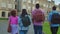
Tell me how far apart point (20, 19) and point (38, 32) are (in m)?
1.14

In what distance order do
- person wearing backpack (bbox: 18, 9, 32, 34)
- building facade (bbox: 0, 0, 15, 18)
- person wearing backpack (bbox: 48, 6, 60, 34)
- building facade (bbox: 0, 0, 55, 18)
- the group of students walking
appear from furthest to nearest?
1. building facade (bbox: 0, 0, 55, 18)
2. building facade (bbox: 0, 0, 15, 18)
3. person wearing backpack (bbox: 48, 6, 60, 34)
4. person wearing backpack (bbox: 18, 9, 32, 34)
5. the group of students walking

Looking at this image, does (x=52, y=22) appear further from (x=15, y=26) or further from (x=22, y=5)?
(x=22, y=5)

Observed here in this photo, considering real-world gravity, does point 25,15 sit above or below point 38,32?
above

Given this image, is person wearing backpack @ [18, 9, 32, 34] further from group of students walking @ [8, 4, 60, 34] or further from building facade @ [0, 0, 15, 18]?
building facade @ [0, 0, 15, 18]

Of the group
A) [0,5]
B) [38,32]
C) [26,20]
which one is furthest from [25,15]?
[0,5]

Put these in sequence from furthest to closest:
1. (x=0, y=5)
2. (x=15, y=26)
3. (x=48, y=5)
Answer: (x=48, y=5) → (x=0, y=5) → (x=15, y=26)

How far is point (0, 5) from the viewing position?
207 feet

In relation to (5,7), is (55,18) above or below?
above

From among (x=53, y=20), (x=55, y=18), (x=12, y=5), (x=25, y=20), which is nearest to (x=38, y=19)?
(x=25, y=20)

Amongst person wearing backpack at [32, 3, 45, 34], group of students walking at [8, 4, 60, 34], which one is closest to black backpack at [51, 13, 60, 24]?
group of students walking at [8, 4, 60, 34]

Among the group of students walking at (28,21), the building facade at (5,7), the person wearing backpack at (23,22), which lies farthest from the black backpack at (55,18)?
the building facade at (5,7)

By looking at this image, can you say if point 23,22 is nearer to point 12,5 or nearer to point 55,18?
point 55,18

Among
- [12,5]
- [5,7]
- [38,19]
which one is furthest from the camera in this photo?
[12,5]

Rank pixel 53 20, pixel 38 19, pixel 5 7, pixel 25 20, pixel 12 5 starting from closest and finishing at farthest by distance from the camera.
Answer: pixel 25 20
pixel 38 19
pixel 53 20
pixel 5 7
pixel 12 5
